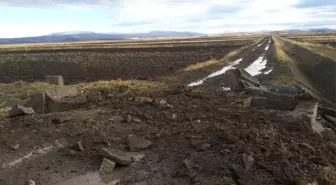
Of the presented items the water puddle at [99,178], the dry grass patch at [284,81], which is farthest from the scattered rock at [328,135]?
the dry grass patch at [284,81]

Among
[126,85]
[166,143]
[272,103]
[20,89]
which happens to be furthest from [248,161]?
[20,89]

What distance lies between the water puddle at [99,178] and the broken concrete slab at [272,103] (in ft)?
22.6

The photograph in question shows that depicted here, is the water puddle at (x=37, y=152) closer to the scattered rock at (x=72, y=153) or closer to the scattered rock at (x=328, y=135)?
the scattered rock at (x=72, y=153)

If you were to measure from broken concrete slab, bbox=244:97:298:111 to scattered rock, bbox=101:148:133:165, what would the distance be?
6.44 meters

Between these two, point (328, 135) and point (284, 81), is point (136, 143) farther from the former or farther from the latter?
point (284, 81)

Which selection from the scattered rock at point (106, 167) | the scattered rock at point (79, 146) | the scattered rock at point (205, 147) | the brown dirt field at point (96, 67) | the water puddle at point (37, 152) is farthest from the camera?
the brown dirt field at point (96, 67)

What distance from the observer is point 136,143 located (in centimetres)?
859

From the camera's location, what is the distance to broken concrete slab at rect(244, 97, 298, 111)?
Result: 13695 millimetres

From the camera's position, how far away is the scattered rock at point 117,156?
25.2ft

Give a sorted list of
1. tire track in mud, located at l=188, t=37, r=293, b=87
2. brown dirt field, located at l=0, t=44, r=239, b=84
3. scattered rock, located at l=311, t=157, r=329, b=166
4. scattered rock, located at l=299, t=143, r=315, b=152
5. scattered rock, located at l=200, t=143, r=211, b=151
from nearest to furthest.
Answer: scattered rock, located at l=311, t=157, r=329, b=166 → scattered rock, located at l=200, t=143, r=211, b=151 → scattered rock, located at l=299, t=143, r=315, b=152 → tire track in mud, located at l=188, t=37, r=293, b=87 → brown dirt field, located at l=0, t=44, r=239, b=84

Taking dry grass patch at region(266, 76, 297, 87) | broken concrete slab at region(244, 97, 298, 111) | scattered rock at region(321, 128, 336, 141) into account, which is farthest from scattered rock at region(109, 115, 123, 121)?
dry grass patch at region(266, 76, 297, 87)

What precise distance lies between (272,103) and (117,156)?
300 inches

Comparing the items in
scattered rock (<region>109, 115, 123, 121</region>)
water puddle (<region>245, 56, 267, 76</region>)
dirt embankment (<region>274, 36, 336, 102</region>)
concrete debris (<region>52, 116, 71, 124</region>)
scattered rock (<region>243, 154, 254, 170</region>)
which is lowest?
water puddle (<region>245, 56, 267, 76</region>)

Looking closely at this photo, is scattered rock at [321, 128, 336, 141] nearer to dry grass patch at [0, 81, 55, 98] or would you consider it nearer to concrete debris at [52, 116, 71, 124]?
concrete debris at [52, 116, 71, 124]
